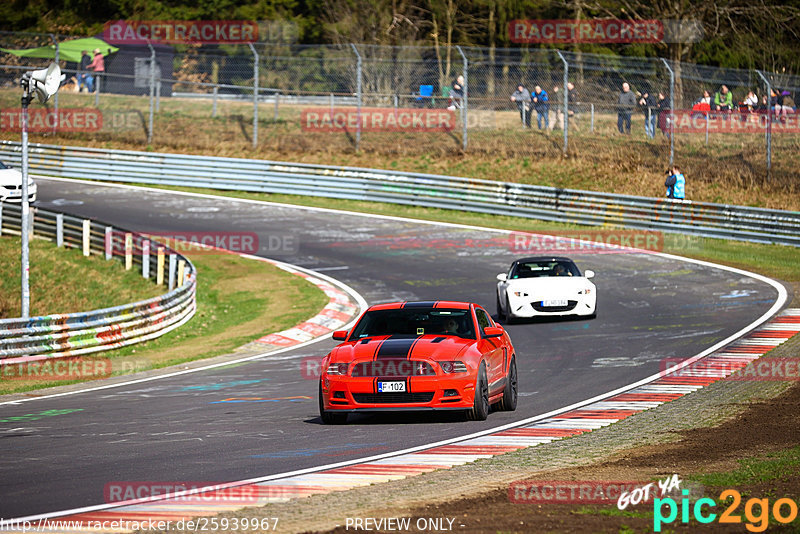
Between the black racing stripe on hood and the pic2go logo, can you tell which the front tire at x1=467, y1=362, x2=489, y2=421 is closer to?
the black racing stripe on hood

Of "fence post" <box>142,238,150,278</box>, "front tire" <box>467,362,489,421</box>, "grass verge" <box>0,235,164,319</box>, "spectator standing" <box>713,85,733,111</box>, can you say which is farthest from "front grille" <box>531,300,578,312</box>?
"spectator standing" <box>713,85,733,111</box>

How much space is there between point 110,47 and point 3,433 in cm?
4370

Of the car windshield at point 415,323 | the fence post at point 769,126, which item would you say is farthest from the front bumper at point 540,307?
the fence post at point 769,126

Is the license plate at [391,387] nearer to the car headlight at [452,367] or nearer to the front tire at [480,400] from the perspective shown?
the car headlight at [452,367]

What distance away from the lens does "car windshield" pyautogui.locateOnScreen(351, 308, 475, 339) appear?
12.0 metres

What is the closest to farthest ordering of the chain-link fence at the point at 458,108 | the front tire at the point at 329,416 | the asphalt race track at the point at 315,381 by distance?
the asphalt race track at the point at 315,381 < the front tire at the point at 329,416 < the chain-link fence at the point at 458,108

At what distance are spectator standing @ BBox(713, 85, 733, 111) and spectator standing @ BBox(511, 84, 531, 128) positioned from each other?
6.30 meters

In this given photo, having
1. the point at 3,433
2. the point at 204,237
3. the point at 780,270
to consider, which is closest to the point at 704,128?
the point at 780,270

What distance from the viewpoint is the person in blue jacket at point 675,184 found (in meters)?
29.2

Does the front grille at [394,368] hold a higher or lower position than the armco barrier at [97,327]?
higher

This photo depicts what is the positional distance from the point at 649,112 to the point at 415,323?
2350 centimetres

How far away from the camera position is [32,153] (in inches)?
1574

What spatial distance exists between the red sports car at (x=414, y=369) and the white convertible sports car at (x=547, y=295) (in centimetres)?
726

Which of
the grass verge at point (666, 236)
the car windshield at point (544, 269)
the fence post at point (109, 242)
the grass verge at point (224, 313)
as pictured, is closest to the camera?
the grass verge at point (224, 313)
